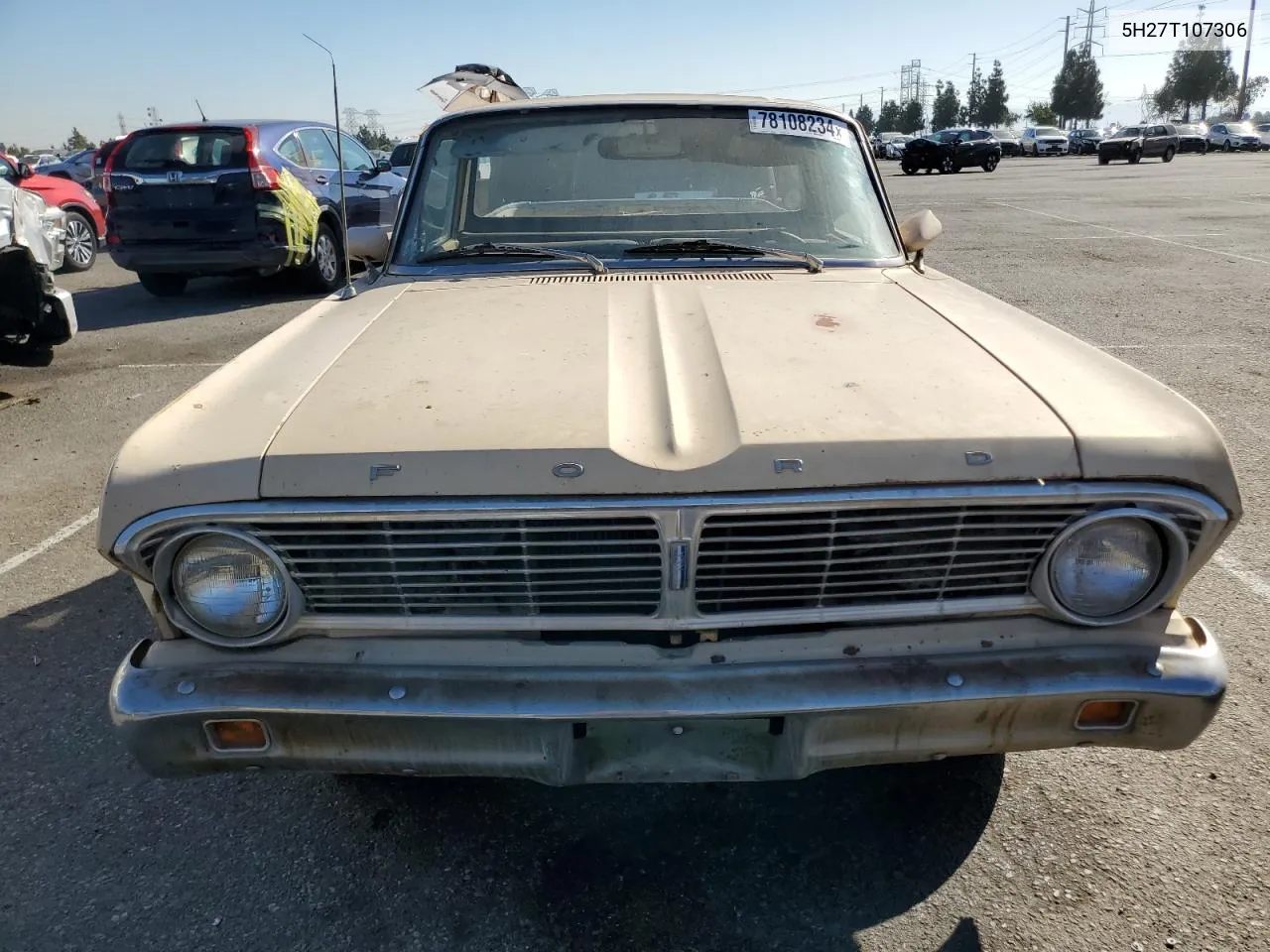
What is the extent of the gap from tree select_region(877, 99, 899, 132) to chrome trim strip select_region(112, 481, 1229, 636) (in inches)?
3560

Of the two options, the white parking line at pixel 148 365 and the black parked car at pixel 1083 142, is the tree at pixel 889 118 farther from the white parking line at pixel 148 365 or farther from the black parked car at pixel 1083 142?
the white parking line at pixel 148 365

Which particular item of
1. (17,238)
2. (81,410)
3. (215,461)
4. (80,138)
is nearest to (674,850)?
(215,461)

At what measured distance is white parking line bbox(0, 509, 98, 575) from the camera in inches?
158

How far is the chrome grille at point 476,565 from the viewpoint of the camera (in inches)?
72.7

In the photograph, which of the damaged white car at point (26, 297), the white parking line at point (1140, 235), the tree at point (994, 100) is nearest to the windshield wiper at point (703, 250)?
the damaged white car at point (26, 297)

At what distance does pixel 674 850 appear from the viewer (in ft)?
7.75

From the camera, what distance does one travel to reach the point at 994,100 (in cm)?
7294

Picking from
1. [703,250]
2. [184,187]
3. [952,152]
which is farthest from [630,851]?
[952,152]

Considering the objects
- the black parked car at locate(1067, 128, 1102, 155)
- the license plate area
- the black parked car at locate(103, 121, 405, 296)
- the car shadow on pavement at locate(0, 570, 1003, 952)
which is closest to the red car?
the black parked car at locate(103, 121, 405, 296)

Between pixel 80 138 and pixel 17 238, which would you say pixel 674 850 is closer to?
pixel 17 238

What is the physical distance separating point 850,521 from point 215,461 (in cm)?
124

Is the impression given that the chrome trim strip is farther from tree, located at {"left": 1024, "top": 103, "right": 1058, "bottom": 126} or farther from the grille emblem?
tree, located at {"left": 1024, "top": 103, "right": 1058, "bottom": 126}

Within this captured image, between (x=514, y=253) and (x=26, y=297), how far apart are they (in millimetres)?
4767

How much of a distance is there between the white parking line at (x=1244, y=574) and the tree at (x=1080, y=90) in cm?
7865
